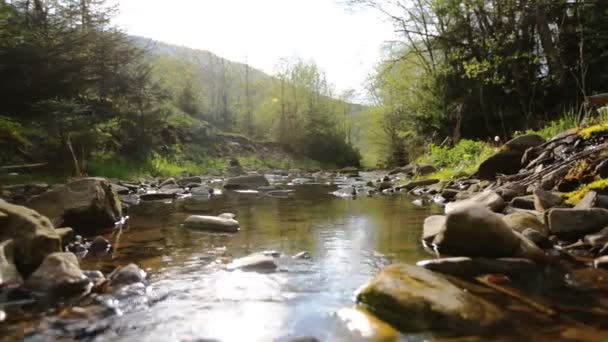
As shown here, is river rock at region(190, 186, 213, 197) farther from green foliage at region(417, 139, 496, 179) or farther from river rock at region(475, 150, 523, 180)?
river rock at region(475, 150, 523, 180)

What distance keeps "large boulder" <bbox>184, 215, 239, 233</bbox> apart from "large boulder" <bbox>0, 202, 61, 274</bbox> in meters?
2.31

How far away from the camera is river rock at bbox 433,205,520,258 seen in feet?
14.1

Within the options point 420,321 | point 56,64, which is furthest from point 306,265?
point 56,64

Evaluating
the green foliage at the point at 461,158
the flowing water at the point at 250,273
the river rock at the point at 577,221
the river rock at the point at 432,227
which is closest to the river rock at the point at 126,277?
the flowing water at the point at 250,273

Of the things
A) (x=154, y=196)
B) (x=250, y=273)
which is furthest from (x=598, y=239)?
(x=154, y=196)

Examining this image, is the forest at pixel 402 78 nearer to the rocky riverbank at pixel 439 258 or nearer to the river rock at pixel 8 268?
the rocky riverbank at pixel 439 258

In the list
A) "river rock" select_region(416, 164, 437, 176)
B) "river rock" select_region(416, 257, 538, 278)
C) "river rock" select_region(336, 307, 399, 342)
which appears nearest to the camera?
"river rock" select_region(336, 307, 399, 342)

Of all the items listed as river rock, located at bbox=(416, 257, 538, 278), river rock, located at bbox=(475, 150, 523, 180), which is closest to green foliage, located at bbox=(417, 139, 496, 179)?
river rock, located at bbox=(475, 150, 523, 180)

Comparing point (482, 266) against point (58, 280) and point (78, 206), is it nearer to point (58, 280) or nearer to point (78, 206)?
point (58, 280)

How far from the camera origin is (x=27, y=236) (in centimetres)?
414

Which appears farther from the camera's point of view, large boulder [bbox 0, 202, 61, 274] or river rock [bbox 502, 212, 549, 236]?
river rock [bbox 502, 212, 549, 236]

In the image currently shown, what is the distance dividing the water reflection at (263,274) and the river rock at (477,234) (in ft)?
1.28

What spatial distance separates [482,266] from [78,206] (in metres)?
5.04

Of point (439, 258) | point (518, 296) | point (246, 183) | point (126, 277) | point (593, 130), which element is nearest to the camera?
point (518, 296)
